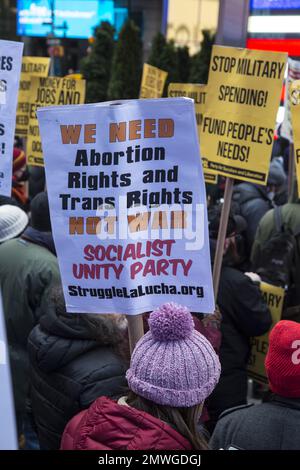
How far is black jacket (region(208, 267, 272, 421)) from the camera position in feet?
13.2

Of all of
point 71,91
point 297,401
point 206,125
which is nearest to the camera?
point 297,401

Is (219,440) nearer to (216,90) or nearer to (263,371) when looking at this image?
(263,371)

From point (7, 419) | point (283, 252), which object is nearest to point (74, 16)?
point (283, 252)

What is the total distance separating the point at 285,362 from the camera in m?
2.53

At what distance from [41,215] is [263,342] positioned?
154 cm

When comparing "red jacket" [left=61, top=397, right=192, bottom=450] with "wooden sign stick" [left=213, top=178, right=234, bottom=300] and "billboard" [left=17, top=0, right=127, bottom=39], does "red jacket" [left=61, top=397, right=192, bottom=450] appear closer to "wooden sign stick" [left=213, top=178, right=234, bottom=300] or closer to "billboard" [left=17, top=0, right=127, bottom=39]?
"wooden sign stick" [left=213, top=178, right=234, bottom=300]

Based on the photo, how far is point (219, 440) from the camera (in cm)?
263

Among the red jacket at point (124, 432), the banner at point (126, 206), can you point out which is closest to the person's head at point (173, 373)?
the red jacket at point (124, 432)

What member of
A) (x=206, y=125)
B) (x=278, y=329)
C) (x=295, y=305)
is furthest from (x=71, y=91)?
(x=278, y=329)

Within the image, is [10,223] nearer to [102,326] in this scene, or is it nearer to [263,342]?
[102,326]

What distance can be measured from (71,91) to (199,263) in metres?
4.27

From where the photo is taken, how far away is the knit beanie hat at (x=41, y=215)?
181 inches

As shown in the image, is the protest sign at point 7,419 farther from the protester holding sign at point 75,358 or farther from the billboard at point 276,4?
the billboard at point 276,4

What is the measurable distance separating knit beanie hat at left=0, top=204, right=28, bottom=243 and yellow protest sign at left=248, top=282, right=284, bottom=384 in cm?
153
